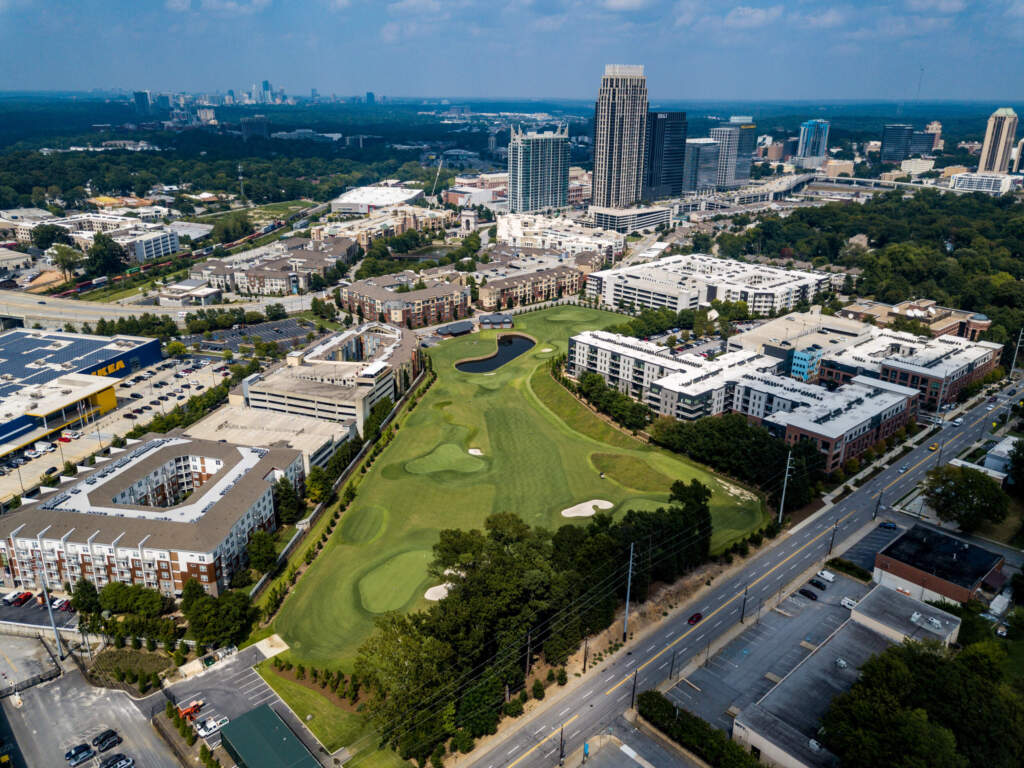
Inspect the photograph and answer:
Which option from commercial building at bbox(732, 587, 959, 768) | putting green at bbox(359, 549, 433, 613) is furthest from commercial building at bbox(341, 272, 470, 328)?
commercial building at bbox(732, 587, 959, 768)

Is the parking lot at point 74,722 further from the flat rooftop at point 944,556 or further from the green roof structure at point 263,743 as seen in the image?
the flat rooftop at point 944,556

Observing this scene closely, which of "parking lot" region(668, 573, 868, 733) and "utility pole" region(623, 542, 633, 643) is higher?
"utility pole" region(623, 542, 633, 643)

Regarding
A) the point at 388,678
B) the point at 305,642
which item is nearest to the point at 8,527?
the point at 305,642

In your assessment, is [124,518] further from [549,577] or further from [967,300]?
[967,300]

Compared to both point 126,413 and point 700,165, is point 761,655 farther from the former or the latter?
point 700,165

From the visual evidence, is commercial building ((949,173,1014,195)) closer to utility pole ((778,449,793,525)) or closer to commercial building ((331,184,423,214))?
commercial building ((331,184,423,214))

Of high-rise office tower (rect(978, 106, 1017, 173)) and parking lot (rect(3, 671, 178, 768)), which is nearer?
parking lot (rect(3, 671, 178, 768))
